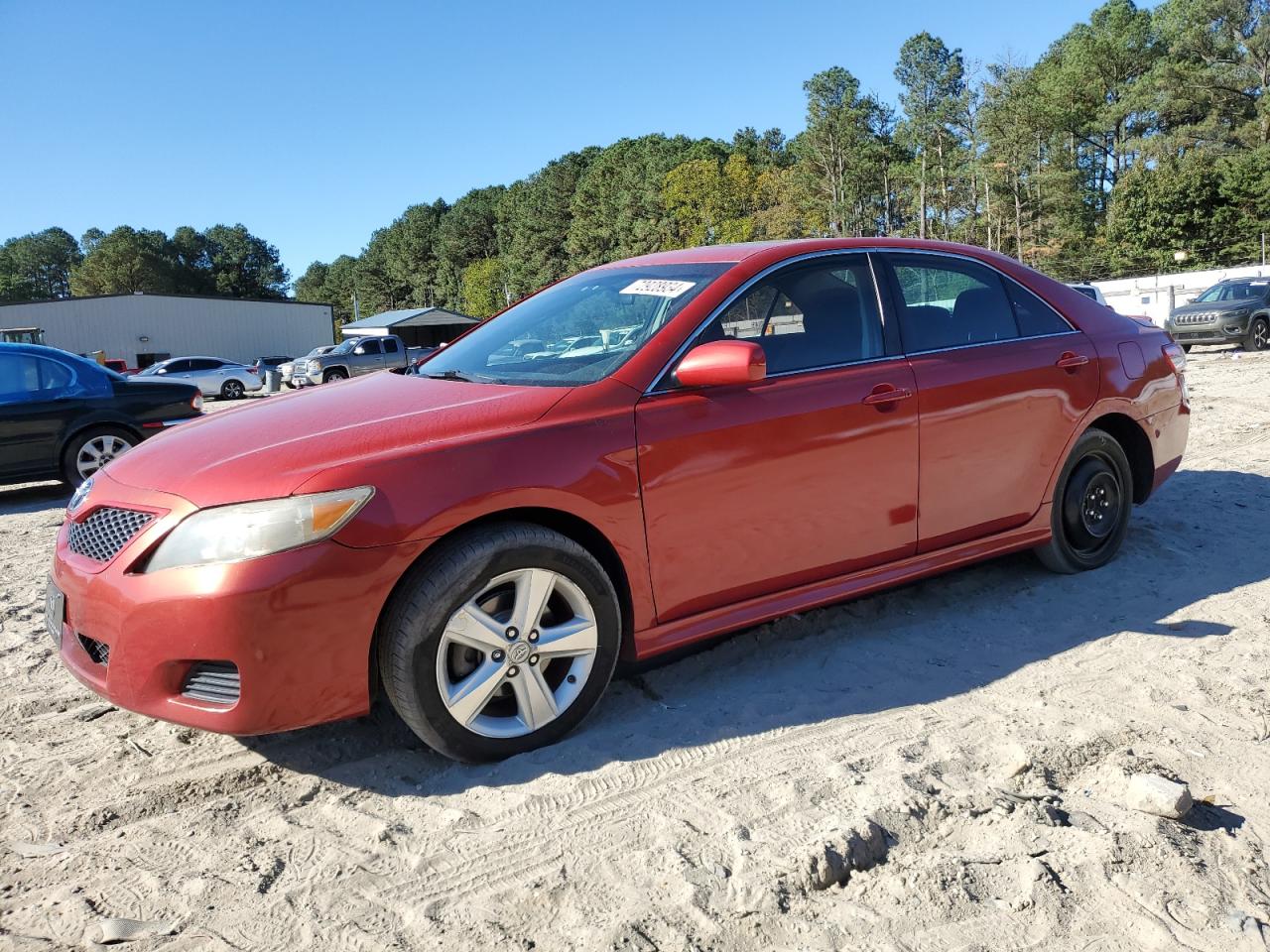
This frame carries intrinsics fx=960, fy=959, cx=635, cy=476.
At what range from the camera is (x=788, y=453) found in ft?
11.1

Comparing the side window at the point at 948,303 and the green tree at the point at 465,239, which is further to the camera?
the green tree at the point at 465,239

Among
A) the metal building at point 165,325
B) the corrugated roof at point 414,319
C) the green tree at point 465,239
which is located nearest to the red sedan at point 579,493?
the metal building at point 165,325

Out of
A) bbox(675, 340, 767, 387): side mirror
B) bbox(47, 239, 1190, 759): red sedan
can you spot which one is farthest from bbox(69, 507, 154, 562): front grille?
bbox(675, 340, 767, 387): side mirror

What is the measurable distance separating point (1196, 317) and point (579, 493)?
66.6ft

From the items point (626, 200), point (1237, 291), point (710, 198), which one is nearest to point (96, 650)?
point (1237, 291)

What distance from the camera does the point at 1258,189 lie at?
164 ft

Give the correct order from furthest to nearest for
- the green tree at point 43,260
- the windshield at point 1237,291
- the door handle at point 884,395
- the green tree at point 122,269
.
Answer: the green tree at point 43,260 → the green tree at point 122,269 → the windshield at point 1237,291 → the door handle at point 884,395

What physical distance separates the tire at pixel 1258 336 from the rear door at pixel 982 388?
687 inches

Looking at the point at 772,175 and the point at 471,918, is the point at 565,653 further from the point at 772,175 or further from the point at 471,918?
the point at 772,175

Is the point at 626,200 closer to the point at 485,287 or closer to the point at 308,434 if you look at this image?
the point at 485,287

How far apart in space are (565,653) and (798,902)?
3.45 feet

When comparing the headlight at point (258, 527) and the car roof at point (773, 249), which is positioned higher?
the car roof at point (773, 249)

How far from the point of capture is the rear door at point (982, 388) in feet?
12.6

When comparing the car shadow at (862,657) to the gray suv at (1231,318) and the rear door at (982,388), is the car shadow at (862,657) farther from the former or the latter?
the gray suv at (1231,318)
